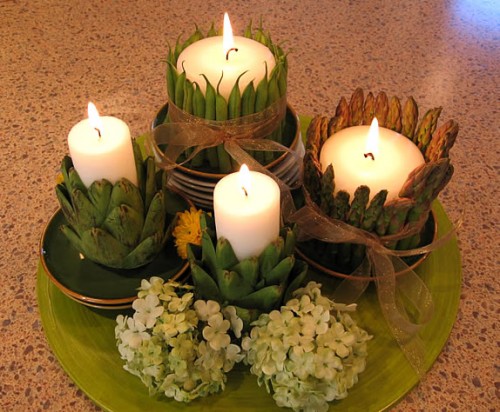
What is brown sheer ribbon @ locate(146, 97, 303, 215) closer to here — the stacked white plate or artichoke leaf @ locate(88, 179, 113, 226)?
the stacked white plate

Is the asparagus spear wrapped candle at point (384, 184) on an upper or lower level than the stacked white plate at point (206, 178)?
upper

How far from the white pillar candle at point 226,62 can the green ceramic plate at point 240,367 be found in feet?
0.77

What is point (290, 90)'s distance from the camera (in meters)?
0.89

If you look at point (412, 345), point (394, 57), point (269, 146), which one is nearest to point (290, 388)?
point (412, 345)

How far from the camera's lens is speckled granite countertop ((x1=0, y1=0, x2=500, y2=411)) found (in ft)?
1.87

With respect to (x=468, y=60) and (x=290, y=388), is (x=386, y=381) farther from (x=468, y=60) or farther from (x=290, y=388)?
(x=468, y=60)

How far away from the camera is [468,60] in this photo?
36.7 inches

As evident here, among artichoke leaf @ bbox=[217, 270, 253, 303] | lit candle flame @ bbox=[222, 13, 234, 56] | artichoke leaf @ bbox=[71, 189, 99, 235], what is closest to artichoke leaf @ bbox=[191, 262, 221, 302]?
artichoke leaf @ bbox=[217, 270, 253, 303]

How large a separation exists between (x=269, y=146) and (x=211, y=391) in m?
0.26

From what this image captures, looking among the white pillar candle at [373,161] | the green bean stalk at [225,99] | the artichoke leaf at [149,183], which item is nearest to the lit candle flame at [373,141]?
the white pillar candle at [373,161]

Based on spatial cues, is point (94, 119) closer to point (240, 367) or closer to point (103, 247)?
point (103, 247)

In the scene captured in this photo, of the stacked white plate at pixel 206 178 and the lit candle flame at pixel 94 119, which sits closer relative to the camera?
the lit candle flame at pixel 94 119

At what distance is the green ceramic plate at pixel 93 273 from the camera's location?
1.85ft

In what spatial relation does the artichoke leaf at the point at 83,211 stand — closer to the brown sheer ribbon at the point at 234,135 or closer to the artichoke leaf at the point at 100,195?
the artichoke leaf at the point at 100,195
